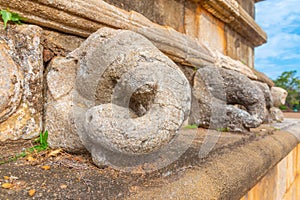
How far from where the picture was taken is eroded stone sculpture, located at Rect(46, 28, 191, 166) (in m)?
0.72

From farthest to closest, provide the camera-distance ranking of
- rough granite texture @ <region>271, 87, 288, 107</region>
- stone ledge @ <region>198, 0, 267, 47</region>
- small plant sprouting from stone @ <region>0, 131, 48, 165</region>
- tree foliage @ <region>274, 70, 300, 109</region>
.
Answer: tree foliage @ <region>274, 70, 300, 109</region>, rough granite texture @ <region>271, 87, 288, 107</region>, stone ledge @ <region>198, 0, 267, 47</region>, small plant sprouting from stone @ <region>0, 131, 48, 165</region>

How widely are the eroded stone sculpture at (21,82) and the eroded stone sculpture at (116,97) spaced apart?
0.10m

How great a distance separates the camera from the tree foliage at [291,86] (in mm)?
14477

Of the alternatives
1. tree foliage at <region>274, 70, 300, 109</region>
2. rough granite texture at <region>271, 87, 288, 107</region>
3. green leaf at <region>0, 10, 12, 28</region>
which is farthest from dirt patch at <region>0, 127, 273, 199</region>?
tree foliage at <region>274, 70, 300, 109</region>

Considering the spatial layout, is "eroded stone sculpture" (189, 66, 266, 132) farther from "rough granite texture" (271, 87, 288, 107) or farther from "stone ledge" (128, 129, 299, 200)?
"rough granite texture" (271, 87, 288, 107)

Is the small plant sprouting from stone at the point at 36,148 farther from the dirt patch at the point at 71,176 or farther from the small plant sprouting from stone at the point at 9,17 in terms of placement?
the small plant sprouting from stone at the point at 9,17

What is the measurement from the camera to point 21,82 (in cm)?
104

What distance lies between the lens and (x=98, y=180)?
71cm

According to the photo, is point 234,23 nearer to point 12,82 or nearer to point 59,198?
point 12,82

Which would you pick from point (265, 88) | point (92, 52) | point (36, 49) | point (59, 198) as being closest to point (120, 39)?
point (92, 52)

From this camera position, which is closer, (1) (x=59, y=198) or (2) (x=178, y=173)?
(1) (x=59, y=198)

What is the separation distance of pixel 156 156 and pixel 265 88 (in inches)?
77.7

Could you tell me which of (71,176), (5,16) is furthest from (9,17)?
(71,176)

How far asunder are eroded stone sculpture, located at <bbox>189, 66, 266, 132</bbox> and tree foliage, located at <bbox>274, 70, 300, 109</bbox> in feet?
46.9
